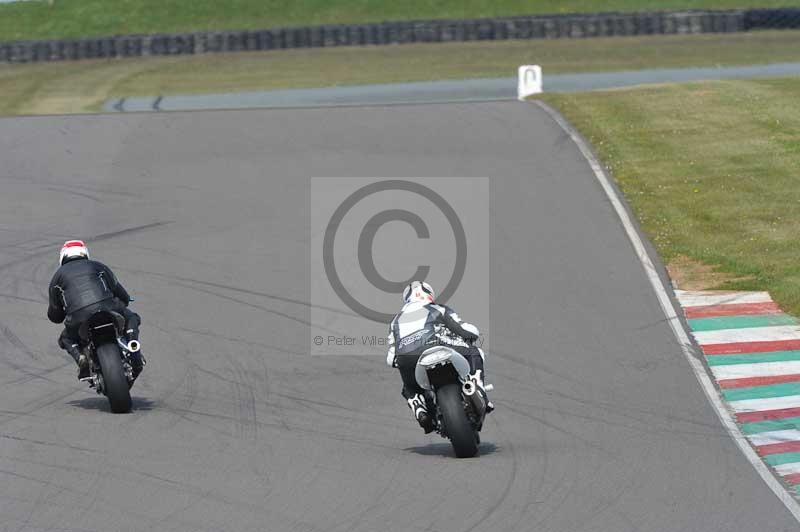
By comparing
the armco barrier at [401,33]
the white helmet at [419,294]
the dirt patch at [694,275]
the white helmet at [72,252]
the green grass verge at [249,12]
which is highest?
the green grass verge at [249,12]

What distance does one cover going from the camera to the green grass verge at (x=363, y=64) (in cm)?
3428

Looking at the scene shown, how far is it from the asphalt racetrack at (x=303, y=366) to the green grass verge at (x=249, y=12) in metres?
20.6

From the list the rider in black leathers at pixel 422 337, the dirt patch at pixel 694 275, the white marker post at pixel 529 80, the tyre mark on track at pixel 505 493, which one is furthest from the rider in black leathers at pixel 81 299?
the white marker post at pixel 529 80

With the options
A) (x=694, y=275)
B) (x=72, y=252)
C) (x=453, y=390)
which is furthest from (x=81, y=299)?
(x=694, y=275)

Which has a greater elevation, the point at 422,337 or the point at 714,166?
the point at 422,337

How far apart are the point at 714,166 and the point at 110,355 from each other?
43.5ft

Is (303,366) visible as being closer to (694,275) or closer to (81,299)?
(81,299)

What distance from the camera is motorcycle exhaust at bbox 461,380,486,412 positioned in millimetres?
9906

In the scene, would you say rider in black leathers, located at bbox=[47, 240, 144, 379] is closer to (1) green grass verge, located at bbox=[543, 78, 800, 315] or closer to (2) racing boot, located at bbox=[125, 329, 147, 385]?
(2) racing boot, located at bbox=[125, 329, 147, 385]

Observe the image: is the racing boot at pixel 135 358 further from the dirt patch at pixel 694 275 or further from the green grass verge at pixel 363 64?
the green grass verge at pixel 363 64

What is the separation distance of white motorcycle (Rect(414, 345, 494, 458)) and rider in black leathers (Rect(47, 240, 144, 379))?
10.8ft

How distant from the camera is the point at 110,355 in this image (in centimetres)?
1140

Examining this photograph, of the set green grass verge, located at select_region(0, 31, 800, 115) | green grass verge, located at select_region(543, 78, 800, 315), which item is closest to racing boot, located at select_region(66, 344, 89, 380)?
green grass verge, located at select_region(543, 78, 800, 315)

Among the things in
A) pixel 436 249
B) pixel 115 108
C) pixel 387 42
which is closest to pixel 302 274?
pixel 436 249
